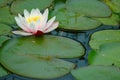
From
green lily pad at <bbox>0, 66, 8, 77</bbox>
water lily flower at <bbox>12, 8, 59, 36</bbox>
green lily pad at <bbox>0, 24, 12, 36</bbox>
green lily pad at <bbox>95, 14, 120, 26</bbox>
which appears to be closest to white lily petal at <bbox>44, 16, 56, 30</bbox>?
water lily flower at <bbox>12, 8, 59, 36</bbox>

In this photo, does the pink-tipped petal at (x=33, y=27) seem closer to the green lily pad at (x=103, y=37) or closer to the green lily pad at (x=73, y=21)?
the green lily pad at (x=73, y=21)

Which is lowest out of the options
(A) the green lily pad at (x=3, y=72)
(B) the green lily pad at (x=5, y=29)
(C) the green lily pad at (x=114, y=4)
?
(A) the green lily pad at (x=3, y=72)

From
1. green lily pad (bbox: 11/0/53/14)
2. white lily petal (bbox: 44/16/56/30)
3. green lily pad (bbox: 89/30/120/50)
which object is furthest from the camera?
green lily pad (bbox: 11/0/53/14)

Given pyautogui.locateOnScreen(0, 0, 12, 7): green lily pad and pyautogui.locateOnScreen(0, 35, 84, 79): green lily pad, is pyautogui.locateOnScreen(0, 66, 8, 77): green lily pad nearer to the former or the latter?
pyautogui.locateOnScreen(0, 35, 84, 79): green lily pad

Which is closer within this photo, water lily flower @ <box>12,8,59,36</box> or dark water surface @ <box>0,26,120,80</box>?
dark water surface @ <box>0,26,120,80</box>

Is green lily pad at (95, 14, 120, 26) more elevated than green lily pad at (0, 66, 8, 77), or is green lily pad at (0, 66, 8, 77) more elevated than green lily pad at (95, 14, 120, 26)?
green lily pad at (95, 14, 120, 26)

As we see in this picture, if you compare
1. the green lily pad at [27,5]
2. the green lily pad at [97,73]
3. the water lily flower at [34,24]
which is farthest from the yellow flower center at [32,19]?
the green lily pad at [97,73]

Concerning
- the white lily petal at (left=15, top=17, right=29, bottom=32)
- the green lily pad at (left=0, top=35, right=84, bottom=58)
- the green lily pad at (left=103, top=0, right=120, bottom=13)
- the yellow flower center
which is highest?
the green lily pad at (left=103, top=0, right=120, bottom=13)
